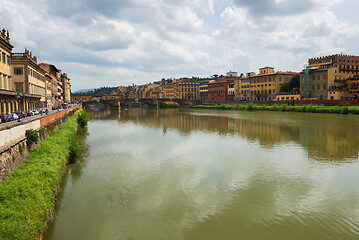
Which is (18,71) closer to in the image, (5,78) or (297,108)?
(5,78)

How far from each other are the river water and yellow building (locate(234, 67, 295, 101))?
203 feet

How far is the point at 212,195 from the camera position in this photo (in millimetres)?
12602

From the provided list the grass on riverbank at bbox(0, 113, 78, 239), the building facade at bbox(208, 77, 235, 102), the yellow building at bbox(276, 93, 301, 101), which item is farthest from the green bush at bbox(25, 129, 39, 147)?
the building facade at bbox(208, 77, 235, 102)

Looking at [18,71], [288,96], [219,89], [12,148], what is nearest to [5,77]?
[18,71]

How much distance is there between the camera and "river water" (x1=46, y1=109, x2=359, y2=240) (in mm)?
9570

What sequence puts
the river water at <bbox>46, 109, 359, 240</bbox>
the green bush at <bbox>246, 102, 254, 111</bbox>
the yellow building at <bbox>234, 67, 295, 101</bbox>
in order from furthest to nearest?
the yellow building at <bbox>234, 67, 295, 101</bbox> < the green bush at <bbox>246, 102, 254, 111</bbox> < the river water at <bbox>46, 109, 359, 240</bbox>

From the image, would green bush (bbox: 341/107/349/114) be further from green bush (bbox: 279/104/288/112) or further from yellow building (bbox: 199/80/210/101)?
yellow building (bbox: 199/80/210/101)

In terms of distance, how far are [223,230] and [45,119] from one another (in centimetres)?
1818

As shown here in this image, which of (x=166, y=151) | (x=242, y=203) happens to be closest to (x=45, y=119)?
(x=166, y=151)

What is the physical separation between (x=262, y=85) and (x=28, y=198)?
279 feet

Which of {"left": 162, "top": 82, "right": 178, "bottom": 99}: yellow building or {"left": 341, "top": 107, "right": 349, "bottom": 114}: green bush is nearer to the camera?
{"left": 341, "top": 107, "right": 349, "bottom": 114}: green bush

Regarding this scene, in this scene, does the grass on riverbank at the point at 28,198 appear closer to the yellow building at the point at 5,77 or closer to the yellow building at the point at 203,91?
the yellow building at the point at 5,77

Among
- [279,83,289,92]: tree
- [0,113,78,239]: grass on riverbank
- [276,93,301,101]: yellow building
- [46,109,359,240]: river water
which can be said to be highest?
[279,83,289,92]: tree

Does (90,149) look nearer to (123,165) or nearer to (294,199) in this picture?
(123,165)
